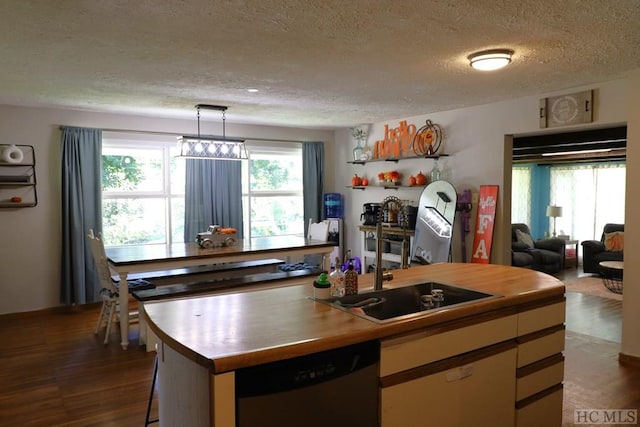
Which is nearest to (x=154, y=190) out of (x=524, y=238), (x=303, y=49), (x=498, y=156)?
(x=303, y=49)

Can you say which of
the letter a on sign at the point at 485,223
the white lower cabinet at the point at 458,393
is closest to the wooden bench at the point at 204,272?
the letter a on sign at the point at 485,223

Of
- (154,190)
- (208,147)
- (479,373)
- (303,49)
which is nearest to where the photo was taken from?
(479,373)

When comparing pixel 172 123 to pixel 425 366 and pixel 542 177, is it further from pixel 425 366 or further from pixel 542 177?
pixel 542 177

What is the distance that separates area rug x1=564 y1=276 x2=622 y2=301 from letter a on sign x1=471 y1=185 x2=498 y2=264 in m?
1.87

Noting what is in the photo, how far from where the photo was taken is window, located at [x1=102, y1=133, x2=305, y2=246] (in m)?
5.68

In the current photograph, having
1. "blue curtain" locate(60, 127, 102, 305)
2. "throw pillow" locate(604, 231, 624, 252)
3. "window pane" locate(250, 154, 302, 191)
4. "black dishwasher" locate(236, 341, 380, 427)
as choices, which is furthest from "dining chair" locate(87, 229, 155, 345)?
"throw pillow" locate(604, 231, 624, 252)

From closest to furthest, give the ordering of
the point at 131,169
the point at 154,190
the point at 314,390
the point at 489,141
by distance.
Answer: the point at 314,390 < the point at 489,141 < the point at 131,169 < the point at 154,190

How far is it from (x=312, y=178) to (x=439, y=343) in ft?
17.4

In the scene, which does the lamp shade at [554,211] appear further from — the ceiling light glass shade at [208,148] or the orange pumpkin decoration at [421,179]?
the ceiling light glass shade at [208,148]

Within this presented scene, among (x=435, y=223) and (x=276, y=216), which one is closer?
(x=435, y=223)

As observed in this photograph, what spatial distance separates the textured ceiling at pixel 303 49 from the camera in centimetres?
227

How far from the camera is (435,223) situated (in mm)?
5293

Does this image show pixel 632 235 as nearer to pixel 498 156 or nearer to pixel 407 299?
pixel 498 156

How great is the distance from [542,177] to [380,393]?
380 inches
